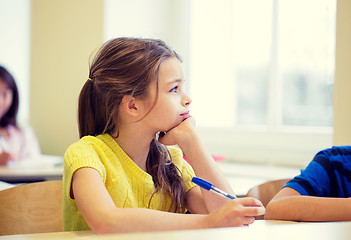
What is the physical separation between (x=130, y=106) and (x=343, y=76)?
941 millimetres

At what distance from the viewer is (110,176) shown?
1184 millimetres

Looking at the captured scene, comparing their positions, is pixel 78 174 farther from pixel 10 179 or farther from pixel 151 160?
pixel 10 179

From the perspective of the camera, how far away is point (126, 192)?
1.22m

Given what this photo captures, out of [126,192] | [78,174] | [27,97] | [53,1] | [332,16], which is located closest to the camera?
[78,174]

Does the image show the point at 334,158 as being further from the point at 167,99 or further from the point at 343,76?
the point at 167,99

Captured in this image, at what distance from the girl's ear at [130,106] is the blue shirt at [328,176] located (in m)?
0.53

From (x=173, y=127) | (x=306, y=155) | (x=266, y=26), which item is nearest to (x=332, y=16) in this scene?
(x=266, y=26)

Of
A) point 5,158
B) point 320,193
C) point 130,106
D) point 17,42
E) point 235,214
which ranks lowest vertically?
point 5,158

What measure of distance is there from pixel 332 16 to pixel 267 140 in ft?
2.53

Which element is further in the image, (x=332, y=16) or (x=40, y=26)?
(x=40, y=26)

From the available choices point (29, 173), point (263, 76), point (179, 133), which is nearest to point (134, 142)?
point (179, 133)

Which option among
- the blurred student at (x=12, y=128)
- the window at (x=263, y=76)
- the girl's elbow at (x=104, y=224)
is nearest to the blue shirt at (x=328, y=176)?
the girl's elbow at (x=104, y=224)

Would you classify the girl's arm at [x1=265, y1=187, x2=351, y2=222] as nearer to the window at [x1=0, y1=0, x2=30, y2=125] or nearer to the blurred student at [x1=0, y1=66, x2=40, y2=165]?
the blurred student at [x1=0, y1=66, x2=40, y2=165]

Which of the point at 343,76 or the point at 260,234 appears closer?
the point at 260,234
